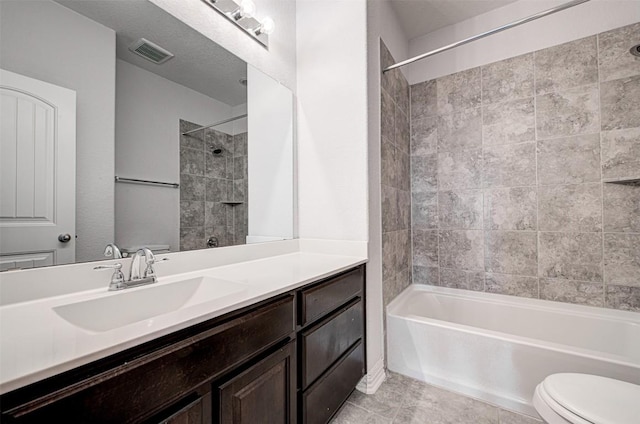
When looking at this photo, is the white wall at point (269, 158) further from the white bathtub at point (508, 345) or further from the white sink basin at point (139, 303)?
the white bathtub at point (508, 345)

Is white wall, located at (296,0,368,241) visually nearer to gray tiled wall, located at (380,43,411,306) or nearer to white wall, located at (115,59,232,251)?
gray tiled wall, located at (380,43,411,306)

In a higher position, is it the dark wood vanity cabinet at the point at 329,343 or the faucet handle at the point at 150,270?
the faucet handle at the point at 150,270

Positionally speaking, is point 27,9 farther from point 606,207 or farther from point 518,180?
point 606,207

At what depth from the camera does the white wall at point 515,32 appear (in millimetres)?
1868

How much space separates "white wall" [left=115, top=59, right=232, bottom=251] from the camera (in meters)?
1.05

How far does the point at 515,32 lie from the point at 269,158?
7.25ft

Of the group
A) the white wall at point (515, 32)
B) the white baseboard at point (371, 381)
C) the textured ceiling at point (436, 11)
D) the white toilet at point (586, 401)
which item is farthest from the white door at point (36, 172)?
the white wall at point (515, 32)

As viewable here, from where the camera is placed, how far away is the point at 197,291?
1097 mm

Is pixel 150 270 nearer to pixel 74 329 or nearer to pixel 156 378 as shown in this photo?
pixel 74 329

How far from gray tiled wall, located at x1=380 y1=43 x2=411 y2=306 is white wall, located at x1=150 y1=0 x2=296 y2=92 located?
0.67 m

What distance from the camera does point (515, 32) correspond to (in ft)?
7.14

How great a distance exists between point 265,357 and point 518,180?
7.36 feet

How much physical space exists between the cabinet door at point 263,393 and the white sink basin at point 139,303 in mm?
253

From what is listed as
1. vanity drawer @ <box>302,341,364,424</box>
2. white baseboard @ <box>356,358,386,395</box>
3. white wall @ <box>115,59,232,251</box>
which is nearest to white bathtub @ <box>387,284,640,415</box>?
white baseboard @ <box>356,358,386,395</box>
